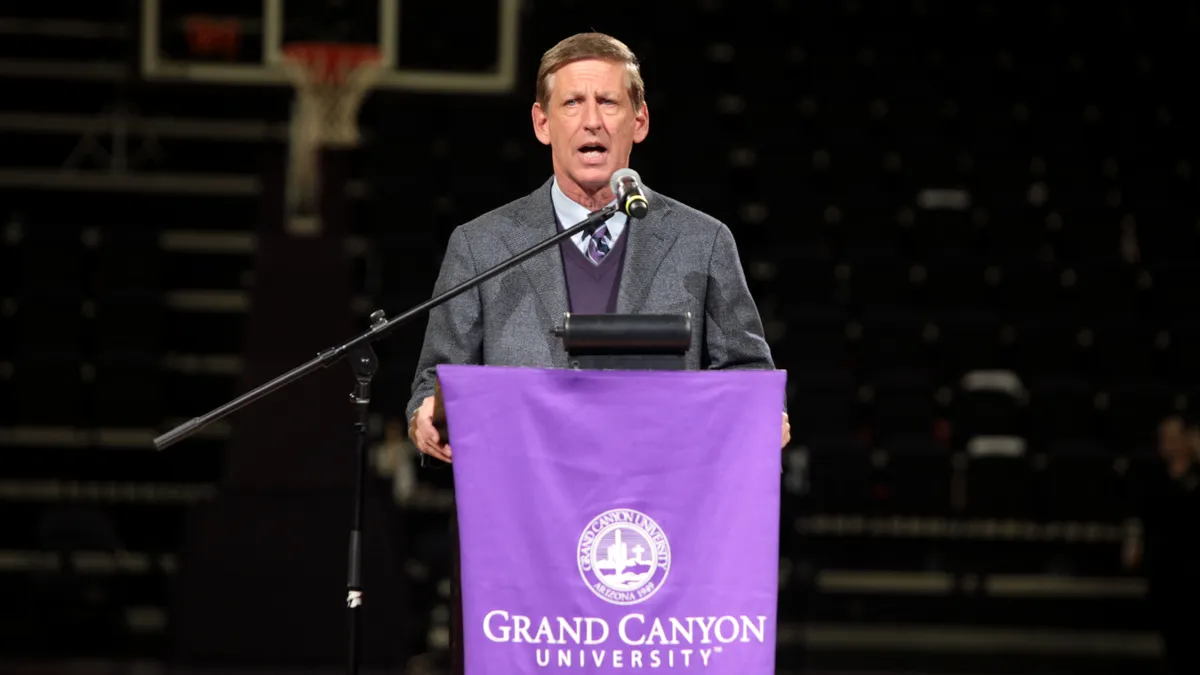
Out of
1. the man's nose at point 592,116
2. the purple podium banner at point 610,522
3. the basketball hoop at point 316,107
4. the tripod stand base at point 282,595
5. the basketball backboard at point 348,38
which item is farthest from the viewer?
the basketball backboard at point 348,38

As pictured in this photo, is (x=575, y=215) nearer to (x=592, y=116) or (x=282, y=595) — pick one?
(x=592, y=116)

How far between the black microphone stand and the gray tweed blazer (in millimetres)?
75

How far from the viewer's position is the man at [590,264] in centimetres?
219

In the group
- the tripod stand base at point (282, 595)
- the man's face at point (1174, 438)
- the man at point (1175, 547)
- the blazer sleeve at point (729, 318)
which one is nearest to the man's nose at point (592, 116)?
the blazer sleeve at point (729, 318)

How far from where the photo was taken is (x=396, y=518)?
6.44m

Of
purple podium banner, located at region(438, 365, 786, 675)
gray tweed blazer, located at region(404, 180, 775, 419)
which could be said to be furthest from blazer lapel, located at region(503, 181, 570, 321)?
purple podium banner, located at region(438, 365, 786, 675)

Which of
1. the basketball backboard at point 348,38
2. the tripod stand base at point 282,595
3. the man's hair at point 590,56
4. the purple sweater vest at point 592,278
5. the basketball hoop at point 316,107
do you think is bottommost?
the tripod stand base at point 282,595

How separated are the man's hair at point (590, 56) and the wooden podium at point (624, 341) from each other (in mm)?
403

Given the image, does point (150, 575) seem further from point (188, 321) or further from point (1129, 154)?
point (1129, 154)

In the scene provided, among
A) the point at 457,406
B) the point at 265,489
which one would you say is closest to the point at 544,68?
the point at 457,406

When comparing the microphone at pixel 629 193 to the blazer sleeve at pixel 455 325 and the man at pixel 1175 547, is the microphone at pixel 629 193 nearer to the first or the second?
the blazer sleeve at pixel 455 325

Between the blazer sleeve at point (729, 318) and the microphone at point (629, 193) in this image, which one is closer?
the microphone at point (629, 193)

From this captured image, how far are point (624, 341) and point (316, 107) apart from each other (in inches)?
249

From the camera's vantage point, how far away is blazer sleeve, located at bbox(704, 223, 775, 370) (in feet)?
7.18
